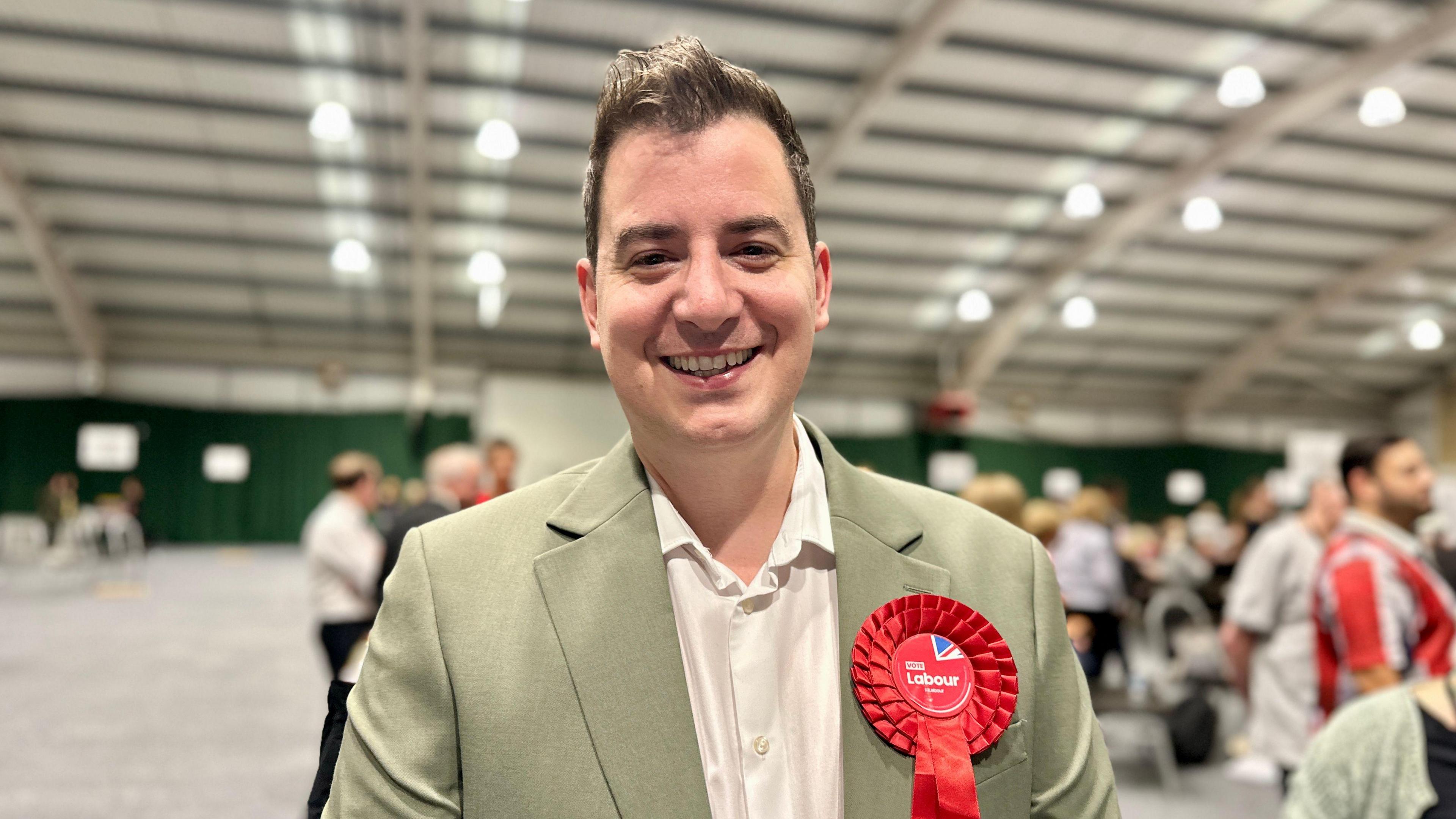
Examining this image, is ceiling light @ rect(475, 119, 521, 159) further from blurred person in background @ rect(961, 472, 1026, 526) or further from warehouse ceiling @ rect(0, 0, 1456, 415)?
blurred person in background @ rect(961, 472, 1026, 526)

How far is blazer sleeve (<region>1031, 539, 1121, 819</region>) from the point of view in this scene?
3.60 ft

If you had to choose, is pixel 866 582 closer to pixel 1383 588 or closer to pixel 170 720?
pixel 1383 588

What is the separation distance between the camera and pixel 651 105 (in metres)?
1.09

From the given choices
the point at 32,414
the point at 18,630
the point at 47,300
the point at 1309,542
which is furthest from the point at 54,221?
the point at 1309,542

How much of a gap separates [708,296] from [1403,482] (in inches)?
123

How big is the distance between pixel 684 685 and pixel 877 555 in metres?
0.29

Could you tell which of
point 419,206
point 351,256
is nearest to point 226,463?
point 351,256

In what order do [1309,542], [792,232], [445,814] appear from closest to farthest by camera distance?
[445,814] < [792,232] < [1309,542]

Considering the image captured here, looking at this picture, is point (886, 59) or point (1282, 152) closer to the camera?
point (886, 59)

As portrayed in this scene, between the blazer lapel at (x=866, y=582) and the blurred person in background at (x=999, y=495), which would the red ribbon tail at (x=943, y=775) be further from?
the blurred person in background at (x=999, y=495)

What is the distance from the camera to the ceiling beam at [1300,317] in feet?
50.1

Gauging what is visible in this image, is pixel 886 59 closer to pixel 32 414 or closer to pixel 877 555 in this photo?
pixel 877 555

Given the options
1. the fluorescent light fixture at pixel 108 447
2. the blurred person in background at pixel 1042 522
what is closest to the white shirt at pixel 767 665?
the blurred person in background at pixel 1042 522

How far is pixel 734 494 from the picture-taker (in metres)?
1.19
